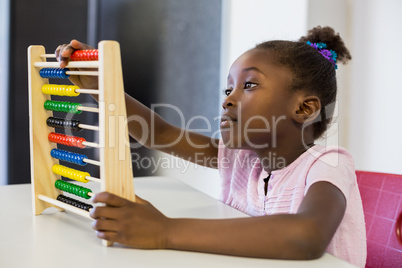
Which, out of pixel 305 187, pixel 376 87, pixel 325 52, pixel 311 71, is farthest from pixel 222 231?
pixel 376 87

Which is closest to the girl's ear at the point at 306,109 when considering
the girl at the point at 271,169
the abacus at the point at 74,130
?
the girl at the point at 271,169

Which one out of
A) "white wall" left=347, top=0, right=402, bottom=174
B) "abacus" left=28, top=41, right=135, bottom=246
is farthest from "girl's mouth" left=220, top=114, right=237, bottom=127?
"white wall" left=347, top=0, right=402, bottom=174

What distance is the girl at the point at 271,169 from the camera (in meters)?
0.72

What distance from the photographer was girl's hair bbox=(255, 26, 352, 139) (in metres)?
1.15

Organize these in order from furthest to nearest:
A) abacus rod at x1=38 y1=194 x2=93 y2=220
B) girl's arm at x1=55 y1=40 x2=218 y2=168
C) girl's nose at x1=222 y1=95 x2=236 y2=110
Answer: girl's arm at x1=55 y1=40 x2=218 y2=168 → girl's nose at x1=222 y1=95 x2=236 y2=110 → abacus rod at x1=38 y1=194 x2=93 y2=220

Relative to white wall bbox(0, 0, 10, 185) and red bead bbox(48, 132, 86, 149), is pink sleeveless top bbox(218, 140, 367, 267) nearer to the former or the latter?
red bead bbox(48, 132, 86, 149)

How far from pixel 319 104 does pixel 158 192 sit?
0.47m

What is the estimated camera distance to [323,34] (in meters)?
Result: 1.36

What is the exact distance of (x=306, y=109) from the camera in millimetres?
1157

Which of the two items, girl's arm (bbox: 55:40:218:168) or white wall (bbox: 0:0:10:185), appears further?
white wall (bbox: 0:0:10:185)

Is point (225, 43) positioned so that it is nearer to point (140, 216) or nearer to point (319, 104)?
point (319, 104)

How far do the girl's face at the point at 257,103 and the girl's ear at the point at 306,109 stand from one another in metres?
0.02

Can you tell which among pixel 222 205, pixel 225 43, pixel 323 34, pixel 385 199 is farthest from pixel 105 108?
pixel 225 43

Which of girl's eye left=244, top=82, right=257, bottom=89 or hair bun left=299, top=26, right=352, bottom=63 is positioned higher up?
hair bun left=299, top=26, right=352, bottom=63
